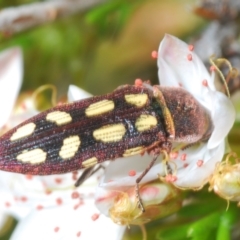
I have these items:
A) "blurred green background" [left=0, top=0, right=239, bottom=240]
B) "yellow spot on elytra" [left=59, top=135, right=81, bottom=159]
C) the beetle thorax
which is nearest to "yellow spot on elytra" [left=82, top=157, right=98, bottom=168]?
"yellow spot on elytra" [left=59, top=135, right=81, bottom=159]

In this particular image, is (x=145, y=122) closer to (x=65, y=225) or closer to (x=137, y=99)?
(x=137, y=99)

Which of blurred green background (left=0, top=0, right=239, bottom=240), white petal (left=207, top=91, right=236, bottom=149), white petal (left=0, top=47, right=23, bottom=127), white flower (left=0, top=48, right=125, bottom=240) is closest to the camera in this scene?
white petal (left=207, top=91, right=236, bottom=149)

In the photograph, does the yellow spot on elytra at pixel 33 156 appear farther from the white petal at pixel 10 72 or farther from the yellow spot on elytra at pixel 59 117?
the white petal at pixel 10 72

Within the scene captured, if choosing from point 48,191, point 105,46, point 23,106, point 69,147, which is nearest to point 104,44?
point 105,46

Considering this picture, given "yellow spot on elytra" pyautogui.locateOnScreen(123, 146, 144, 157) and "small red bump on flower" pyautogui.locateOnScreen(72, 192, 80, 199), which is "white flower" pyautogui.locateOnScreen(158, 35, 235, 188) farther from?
"small red bump on flower" pyautogui.locateOnScreen(72, 192, 80, 199)

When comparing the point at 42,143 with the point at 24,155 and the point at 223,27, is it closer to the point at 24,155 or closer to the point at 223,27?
the point at 24,155

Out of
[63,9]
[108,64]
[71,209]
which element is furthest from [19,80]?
[108,64]
